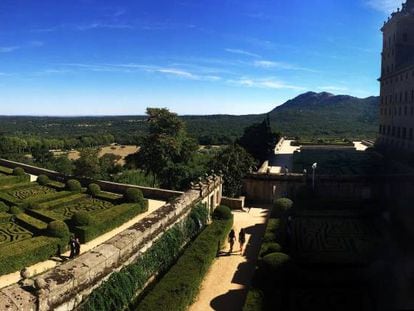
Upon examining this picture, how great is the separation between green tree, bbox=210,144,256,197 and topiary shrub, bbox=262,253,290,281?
15.3 metres

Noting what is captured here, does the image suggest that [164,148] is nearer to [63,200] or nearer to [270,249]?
[63,200]

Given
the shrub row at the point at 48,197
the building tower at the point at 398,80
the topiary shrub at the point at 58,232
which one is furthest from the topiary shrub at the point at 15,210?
the building tower at the point at 398,80

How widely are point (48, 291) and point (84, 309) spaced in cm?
147

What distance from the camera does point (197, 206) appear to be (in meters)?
19.7

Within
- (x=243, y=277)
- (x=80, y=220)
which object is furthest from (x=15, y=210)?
(x=243, y=277)

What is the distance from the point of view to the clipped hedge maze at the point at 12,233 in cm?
1789

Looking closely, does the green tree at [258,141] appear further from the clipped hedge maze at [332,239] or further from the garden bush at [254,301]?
the garden bush at [254,301]

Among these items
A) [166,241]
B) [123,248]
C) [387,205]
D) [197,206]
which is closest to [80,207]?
[197,206]

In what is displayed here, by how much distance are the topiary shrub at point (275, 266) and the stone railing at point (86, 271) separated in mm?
4182

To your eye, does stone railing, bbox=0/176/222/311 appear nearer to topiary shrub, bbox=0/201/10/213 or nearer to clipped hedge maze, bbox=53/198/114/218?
clipped hedge maze, bbox=53/198/114/218

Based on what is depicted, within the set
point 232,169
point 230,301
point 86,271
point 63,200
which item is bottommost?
point 230,301

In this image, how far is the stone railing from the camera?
8781 millimetres

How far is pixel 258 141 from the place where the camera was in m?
45.5

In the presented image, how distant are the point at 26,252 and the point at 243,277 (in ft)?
28.1
